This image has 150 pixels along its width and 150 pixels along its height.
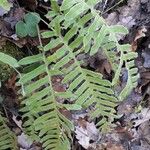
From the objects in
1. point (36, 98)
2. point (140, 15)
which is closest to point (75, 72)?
point (36, 98)

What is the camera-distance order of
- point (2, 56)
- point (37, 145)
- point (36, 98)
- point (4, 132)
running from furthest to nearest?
point (37, 145), point (4, 132), point (36, 98), point (2, 56)

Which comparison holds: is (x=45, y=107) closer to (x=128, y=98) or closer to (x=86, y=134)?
(x=86, y=134)

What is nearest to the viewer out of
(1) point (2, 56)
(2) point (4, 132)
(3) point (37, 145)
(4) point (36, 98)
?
(1) point (2, 56)

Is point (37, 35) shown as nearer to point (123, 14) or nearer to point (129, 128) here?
point (123, 14)

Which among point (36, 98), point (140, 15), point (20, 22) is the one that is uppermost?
point (20, 22)

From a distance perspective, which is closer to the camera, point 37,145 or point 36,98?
point 36,98

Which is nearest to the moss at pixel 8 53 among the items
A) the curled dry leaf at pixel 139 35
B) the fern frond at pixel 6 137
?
the fern frond at pixel 6 137
